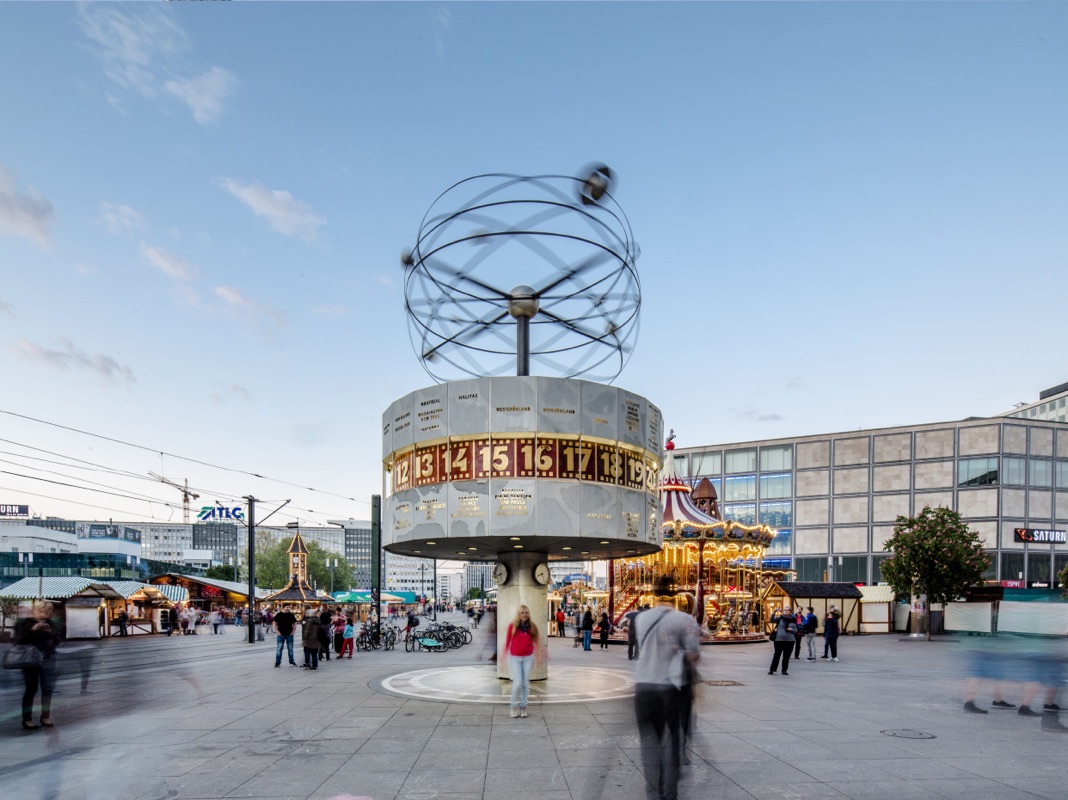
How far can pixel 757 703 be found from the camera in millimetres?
15469

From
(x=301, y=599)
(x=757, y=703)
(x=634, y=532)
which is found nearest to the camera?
(x=757, y=703)

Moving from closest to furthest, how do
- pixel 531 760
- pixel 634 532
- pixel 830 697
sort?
pixel 531 760 < pixel 830 697 < pixel 634 532

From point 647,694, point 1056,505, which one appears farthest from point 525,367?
point 1056,505

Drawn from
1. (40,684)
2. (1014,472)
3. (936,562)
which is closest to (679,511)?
(936,562)

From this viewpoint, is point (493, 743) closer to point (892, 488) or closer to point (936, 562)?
point (936, 562)

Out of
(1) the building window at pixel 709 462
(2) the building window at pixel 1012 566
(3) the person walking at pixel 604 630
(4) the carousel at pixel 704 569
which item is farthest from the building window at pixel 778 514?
(3) the person walking at pixel 604 630

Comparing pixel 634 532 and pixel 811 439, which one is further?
pixel 811 439

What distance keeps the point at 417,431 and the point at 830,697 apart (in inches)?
408

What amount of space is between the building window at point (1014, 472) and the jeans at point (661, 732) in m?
78.8

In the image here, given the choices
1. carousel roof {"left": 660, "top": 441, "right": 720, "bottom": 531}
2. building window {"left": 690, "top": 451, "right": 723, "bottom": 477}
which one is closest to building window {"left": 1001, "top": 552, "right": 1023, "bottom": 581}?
building window {"left": 690, "top": 451, "right": 723, "bottom": 477}

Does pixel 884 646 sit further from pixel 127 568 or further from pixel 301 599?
pixel 127 568

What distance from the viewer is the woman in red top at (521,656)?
1286cm

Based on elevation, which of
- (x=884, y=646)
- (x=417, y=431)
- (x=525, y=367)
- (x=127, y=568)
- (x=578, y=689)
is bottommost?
(x=127, y=568)

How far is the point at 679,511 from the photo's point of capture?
40656mm
